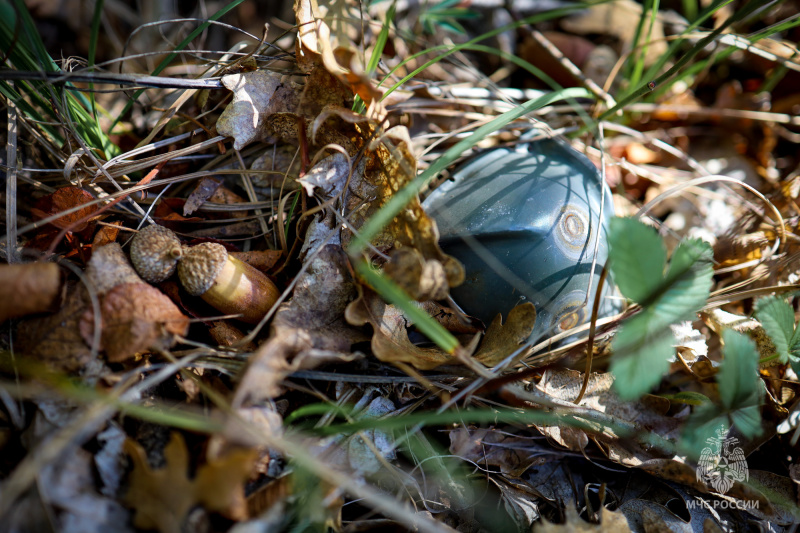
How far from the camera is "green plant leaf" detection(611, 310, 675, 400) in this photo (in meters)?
1.06

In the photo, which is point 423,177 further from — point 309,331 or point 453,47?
point 453,47

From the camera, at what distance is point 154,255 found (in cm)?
139

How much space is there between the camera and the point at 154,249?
1.39m

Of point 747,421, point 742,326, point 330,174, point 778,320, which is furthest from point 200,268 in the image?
point 742,326

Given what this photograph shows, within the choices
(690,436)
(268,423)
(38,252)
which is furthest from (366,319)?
(38,252)

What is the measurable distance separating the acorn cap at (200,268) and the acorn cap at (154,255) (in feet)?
0.11

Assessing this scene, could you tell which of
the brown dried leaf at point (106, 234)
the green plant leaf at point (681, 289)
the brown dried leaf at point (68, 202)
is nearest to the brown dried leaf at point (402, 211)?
the green plant leaf at point (681, 289)

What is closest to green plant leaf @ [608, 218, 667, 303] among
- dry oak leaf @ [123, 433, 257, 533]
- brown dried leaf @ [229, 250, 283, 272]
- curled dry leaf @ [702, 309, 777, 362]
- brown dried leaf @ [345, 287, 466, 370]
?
brown dried leaf @ [345, 287, 466, 370]

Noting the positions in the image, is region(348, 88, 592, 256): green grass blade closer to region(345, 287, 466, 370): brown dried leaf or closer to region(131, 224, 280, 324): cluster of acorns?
region(345, 287, 466, 370): brown dried leaf

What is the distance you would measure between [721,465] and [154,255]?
1831 millimetres

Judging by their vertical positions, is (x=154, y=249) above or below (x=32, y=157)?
below

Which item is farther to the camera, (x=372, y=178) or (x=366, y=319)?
(x=372, y=178)

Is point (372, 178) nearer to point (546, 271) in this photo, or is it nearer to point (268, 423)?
point (546, 271)

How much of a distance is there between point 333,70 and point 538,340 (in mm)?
1071
